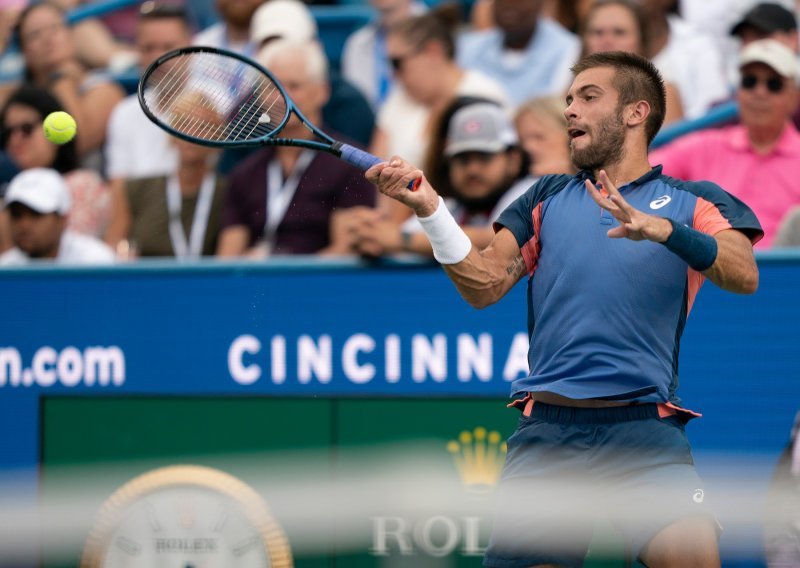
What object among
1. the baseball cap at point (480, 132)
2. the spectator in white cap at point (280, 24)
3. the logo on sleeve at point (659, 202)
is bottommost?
the logo on sleeve at point (659, 202)

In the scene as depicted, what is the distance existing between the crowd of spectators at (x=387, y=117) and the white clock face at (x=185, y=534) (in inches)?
44.6

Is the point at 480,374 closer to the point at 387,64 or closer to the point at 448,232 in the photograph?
the point at 448,232

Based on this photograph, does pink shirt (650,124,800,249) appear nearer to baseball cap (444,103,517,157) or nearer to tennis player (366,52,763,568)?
baseball cap (444,103,517,157)

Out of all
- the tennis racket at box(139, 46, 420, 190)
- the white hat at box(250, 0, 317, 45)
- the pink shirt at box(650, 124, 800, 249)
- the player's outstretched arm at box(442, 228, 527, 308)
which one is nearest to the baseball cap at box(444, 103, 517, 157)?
the pink shirt at box(650, 124, 800, 249)

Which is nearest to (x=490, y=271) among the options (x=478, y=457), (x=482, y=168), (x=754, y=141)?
(x=478, y=457)

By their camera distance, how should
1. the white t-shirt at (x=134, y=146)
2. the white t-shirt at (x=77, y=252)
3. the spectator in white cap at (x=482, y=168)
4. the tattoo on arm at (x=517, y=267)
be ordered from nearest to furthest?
the tattoo on arm at (x=517, y=267), the spectator in white cap at (x=482, y=168), the white t-shirt at (x=77, y=252), the white t-shirt at (x=134, y=146)

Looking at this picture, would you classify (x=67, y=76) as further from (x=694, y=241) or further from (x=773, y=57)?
(x=694, y=241)

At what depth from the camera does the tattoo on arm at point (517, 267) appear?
4125 mm

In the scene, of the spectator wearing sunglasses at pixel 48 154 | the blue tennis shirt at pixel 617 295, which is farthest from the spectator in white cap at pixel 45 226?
the blue tennis shirt at pixel 617 295

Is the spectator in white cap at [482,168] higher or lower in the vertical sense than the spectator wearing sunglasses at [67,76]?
lower

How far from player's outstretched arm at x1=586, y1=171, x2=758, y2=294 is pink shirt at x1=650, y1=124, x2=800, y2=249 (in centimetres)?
206

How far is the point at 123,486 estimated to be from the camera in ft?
18.4

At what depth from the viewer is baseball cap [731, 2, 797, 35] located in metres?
6.57

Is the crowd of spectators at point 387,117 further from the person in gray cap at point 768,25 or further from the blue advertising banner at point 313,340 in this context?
the blue advertising banner at point 313,340
